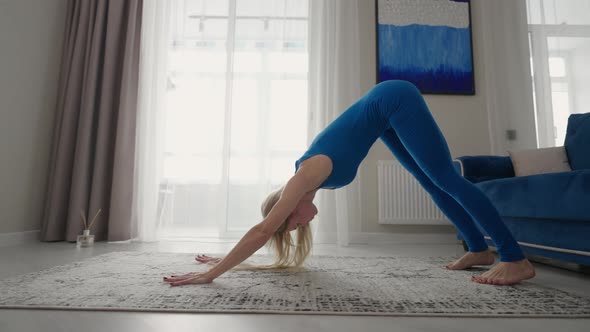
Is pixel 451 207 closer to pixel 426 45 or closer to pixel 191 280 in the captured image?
pixel 191 280

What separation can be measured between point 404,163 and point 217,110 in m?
1.99

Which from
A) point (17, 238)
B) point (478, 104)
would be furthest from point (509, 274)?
point (17, 238)

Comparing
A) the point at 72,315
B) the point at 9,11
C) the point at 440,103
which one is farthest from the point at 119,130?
the point at 440,103

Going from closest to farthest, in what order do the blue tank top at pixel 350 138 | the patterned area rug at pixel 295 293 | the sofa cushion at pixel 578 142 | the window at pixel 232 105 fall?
the patterned area rug at pixel 295 293
the blue tank top at pixel 350 138
the sofa cushion at pixel 578 142
the window at pixel 232 105

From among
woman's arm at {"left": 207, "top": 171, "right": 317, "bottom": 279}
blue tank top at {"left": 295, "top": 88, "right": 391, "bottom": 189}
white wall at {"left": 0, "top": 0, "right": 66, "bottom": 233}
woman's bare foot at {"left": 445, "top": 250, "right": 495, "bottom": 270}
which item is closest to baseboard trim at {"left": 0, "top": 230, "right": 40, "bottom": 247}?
white wall at {"left": 0, "top": 0, "right": 66, "bottom": 233}

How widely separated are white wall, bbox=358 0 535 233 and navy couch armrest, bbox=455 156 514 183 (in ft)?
2.52

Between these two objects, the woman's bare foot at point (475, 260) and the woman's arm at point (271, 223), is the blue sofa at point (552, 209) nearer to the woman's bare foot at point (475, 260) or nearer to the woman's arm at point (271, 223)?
the woman's bare foot at point (475, 260)

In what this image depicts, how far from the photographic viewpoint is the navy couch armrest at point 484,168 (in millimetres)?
2277

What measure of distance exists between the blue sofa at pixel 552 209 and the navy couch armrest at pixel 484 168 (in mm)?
214

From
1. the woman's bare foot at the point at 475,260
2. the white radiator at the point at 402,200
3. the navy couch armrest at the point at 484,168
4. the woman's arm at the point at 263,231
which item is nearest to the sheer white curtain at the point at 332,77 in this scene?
the white radiator at the point at 402,200

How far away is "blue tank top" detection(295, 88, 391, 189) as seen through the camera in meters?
1.44

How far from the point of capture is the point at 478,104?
3221 mm

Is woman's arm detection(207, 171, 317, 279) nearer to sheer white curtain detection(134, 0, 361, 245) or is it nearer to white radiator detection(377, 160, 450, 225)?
sheer white curtain detection(134, 0, 361, 245)

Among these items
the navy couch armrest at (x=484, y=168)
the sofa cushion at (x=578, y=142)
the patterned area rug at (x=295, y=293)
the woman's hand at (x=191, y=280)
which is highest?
the sofa cushion at (x=578, y=142)
